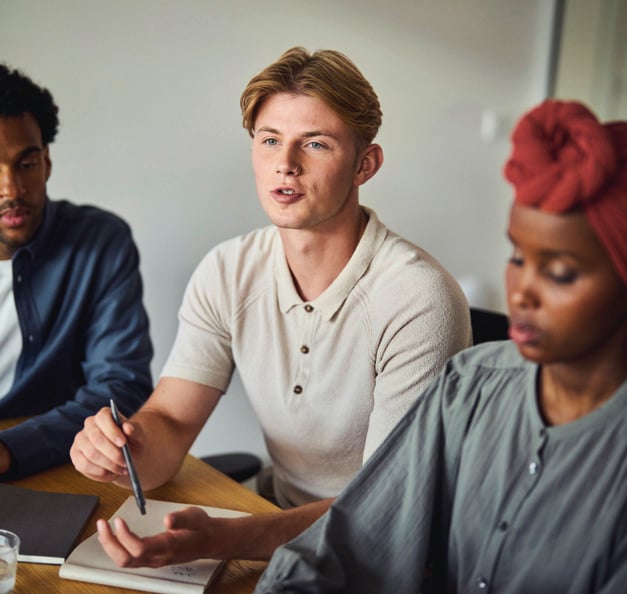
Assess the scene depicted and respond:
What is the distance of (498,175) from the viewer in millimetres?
2854

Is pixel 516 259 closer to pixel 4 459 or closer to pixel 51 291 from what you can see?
pixel 4 459

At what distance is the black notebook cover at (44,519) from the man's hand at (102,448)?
54mm

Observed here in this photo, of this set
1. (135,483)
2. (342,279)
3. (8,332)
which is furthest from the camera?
(8,332)

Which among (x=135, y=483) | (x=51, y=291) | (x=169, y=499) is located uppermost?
(x=51, y=291)

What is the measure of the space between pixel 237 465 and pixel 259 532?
620 millimetres

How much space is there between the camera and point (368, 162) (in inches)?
55.7

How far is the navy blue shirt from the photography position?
167cm

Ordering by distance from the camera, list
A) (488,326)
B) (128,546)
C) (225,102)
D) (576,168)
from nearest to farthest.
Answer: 1. (576,168)
2. (128,546)
3. (488,326)
4. (225,102)

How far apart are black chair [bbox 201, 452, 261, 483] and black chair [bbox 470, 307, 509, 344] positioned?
0.53 meters

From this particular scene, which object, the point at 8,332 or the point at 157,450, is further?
the point at 8,332

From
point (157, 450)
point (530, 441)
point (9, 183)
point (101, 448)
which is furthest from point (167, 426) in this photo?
point (530, 441)

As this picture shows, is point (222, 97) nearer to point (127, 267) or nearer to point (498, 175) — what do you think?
point (127, 267)

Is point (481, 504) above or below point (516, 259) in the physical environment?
below

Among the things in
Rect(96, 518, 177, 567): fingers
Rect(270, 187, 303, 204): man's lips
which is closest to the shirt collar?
Rect(270, 187, 303, 204): man's lips
